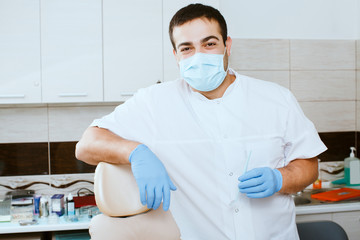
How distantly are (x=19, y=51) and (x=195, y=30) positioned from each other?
142cm

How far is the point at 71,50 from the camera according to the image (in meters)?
2.34

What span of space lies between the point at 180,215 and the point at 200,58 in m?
0.57

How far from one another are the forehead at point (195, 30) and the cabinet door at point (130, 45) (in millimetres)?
1075

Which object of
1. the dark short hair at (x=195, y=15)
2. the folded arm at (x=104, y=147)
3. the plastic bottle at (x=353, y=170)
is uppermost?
the dark short hair at (x=195, y=15)

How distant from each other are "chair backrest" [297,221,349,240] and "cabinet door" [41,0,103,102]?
4.61ft

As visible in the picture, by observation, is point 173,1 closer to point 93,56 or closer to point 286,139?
point 93,56

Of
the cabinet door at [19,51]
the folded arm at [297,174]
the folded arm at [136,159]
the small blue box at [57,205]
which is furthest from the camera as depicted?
the small blue box at [57,205]

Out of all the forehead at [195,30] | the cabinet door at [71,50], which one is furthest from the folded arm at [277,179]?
the cabinet door at [71,50]

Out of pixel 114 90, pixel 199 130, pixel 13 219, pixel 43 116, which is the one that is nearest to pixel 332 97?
pixel 114 90

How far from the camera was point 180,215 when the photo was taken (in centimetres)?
137

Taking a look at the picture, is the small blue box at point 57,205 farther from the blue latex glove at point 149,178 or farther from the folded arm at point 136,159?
the blue latex glove at point 149,178

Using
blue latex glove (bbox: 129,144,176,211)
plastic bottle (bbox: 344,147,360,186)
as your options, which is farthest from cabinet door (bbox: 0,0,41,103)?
plastic bottle (bbox: 344,147,360,186)

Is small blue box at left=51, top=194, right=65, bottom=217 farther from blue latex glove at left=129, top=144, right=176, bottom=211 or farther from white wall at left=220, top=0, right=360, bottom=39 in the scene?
white wall at left=220, top=0, right=360, bottom=39

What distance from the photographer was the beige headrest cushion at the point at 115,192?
3.16 feet
